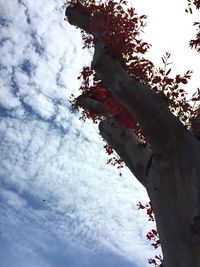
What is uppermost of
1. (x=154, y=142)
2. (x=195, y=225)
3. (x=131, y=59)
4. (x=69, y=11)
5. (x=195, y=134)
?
(x=69, y=11)

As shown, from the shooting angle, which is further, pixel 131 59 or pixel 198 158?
pixel 131 59

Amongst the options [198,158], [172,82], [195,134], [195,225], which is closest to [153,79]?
[172,82]

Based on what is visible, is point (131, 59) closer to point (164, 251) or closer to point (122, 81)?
point (122, 81)

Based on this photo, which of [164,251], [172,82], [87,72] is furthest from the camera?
[87,72]

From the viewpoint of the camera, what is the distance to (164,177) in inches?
282

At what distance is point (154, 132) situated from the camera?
7.30 m

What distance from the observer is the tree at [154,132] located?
664cm

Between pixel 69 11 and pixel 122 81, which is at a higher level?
pixel 69 11

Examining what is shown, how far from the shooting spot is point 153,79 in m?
9.08

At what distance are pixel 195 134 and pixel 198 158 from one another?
925mm

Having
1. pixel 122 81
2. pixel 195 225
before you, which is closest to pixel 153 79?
pixel 122 81

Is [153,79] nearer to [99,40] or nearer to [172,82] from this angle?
[172,82]

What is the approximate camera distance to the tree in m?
6.64

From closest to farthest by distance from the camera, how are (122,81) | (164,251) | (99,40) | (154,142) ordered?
1. (164,251)
2. (154,142)
3. (122,81)
4. (99,40)
